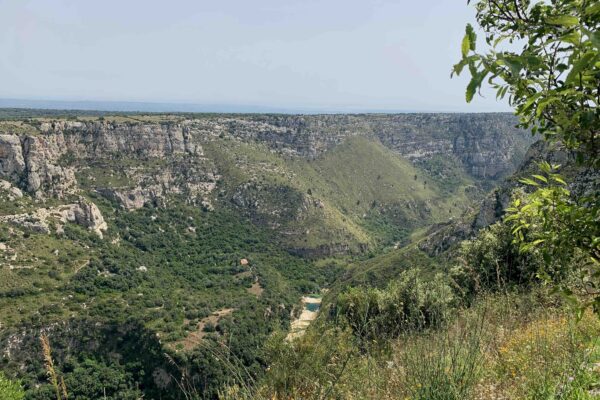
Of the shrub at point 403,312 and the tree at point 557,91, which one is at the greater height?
the tree at point 557,91

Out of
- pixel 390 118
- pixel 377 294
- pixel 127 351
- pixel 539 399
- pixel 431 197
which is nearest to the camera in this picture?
pixel 539 399

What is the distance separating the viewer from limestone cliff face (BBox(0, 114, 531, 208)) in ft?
278

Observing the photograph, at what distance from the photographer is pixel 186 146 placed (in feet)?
391

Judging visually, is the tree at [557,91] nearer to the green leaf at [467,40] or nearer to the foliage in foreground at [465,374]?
the green leaf at [467,40]

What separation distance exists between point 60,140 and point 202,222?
40841 mm

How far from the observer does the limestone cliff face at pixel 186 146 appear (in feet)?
278

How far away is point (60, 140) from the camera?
96562 mm

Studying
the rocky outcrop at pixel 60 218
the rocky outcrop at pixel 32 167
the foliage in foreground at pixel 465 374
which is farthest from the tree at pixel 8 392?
the rocky outcrop at pixel 32 167

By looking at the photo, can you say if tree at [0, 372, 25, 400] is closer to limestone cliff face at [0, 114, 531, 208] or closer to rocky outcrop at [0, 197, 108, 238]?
rocky outcrop at [0, 197, 108, 238]

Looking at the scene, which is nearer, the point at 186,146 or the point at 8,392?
the point at 8,392

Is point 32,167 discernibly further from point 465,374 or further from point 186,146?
point 465,374

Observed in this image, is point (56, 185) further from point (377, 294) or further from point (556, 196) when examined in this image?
point (556, 196)

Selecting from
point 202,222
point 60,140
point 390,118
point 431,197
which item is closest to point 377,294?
point 202,222

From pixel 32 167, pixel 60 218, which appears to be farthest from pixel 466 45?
pixel 32 167
